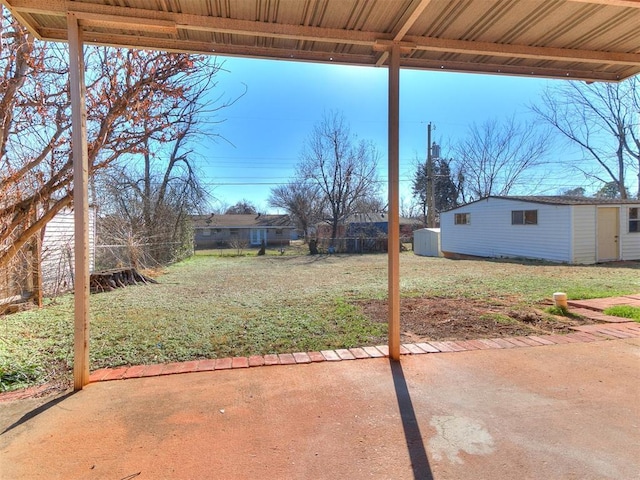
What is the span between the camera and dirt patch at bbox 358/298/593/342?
4027mm

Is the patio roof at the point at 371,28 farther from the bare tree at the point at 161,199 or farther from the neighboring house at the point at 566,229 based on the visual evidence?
the neighboring house at the point at 566,229

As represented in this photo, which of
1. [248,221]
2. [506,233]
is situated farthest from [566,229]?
[248,221]

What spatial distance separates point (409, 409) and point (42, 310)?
598 cm

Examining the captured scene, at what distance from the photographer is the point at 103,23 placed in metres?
2.67

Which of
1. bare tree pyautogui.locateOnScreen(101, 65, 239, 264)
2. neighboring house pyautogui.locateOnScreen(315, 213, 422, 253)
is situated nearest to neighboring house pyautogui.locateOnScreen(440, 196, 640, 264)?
neighboring house pyautogui.locateOnScreen(315, 213, 422, 253)

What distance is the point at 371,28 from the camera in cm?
299

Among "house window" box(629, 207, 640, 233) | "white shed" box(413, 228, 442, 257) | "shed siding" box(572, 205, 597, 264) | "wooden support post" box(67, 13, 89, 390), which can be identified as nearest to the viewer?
"wooden support post" box(67, 13, 89, 390)

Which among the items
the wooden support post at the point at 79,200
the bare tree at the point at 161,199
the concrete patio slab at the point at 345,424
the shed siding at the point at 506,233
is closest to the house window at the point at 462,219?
the shed siding at the point at 506,233

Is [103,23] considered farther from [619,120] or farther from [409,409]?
[619,120]

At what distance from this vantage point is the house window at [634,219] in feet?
42.4

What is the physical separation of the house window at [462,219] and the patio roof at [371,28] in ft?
47.9

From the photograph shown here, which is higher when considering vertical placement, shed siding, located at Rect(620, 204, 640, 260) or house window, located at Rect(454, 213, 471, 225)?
house window, located at Rect(454, 213, 471, 225)

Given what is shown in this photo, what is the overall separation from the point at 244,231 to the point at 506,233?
2600 centimetres

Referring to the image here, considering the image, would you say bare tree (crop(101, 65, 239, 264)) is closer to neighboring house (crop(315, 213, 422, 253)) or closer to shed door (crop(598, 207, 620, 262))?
neighboring house (crop(315, 213, 422, 253))
